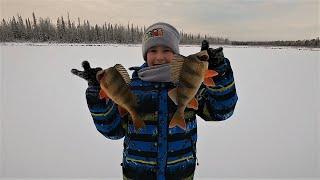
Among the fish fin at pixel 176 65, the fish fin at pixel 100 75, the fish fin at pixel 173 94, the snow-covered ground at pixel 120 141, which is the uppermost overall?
the fish fin at pixel 176 65

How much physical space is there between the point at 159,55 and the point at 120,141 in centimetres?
243

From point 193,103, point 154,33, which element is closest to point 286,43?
point 154,33

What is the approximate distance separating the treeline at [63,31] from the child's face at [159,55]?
3.56 meters

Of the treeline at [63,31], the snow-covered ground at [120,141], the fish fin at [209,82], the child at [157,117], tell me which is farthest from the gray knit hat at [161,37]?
the treeline at [63,31]

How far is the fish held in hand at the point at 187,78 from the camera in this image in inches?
53.9

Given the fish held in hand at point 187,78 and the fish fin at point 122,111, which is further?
the fish fin at point 122,111

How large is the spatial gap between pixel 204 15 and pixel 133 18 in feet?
3.09

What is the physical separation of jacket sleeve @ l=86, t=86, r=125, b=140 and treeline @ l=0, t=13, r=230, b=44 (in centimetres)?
360

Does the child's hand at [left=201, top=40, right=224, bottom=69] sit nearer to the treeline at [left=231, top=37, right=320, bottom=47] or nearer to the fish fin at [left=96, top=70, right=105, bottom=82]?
the fish fin at [left=96, top=70, right=105, bottom=82]

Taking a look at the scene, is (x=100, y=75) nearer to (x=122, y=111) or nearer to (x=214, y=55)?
(x=122, y=111)

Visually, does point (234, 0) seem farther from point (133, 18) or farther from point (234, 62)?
point (133, 18)

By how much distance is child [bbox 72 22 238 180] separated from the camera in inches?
63.9

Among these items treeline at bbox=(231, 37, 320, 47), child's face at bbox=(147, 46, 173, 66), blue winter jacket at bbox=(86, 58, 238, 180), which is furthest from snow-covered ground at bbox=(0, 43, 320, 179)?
child's face at bbox=(147, 46, 173, 66)

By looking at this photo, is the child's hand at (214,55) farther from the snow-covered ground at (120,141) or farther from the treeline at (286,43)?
the treeline at (286,43)
